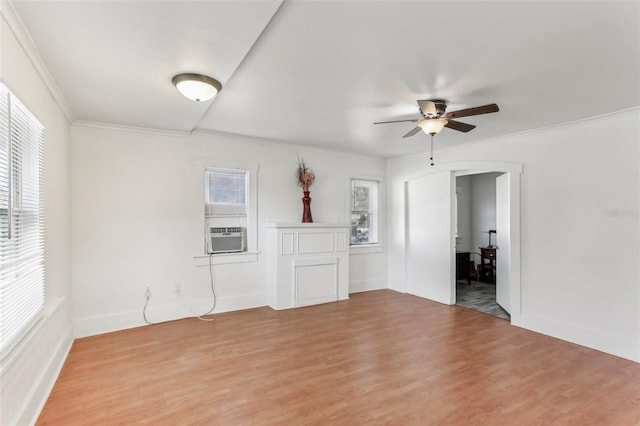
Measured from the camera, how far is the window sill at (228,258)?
15.0 ft

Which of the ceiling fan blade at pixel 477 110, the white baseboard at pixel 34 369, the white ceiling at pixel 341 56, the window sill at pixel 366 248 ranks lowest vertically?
the white baseboard at pixel 34 369

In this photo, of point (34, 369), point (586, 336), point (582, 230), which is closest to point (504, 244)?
point (582, 230)

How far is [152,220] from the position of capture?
4242 mm

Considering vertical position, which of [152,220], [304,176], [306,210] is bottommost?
[152,220]

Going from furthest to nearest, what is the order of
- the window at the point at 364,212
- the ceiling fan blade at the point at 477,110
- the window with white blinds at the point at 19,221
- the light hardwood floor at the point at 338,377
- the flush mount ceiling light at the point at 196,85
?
the window at the point at 364,212
the ceiling fan blade at the point at 477,110
the flush mount ceiling light at the point at 196,85
the light hardwood floor at the point at 338,377
the window with white blinds at the point at 19,221

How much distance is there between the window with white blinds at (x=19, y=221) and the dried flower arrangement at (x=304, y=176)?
3293 millimetres

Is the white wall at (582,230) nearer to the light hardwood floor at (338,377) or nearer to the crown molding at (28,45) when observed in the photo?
the light hardwood floor at (338,377)

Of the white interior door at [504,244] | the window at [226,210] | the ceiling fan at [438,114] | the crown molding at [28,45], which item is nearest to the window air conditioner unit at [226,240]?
the window at [226,210]

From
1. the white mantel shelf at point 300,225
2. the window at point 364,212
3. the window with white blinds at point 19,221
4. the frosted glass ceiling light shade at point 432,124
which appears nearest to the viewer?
the window with white blinds at point 19,221

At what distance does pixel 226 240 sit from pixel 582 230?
14.6 feet

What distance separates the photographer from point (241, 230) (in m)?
4.94

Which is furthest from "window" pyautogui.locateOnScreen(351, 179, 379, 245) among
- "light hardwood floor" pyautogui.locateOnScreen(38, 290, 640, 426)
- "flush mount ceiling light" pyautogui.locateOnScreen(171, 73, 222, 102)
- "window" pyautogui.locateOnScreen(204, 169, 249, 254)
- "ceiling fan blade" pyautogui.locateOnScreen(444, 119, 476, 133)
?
"flush mount ceiling light" pyautogui.locateOnScreen(171, 73, 222, 102)

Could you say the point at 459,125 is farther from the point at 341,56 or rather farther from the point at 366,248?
the point at 366,248

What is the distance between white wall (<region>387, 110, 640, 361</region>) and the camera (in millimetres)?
3379
